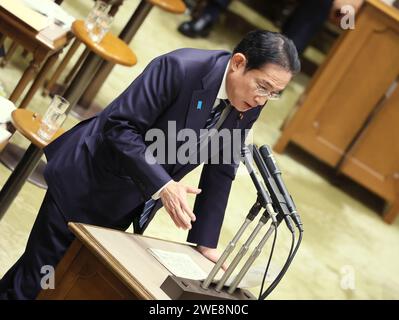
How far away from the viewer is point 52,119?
352 centimetres

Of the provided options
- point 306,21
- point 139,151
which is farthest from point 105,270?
point 306,21

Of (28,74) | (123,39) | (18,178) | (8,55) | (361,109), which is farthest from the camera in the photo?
(361,109)

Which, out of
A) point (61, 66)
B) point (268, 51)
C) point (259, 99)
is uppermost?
point (268, 51)

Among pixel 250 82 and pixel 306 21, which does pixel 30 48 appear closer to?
pixel 250 82

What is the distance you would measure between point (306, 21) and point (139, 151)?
4.85m

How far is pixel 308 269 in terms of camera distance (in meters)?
4.97

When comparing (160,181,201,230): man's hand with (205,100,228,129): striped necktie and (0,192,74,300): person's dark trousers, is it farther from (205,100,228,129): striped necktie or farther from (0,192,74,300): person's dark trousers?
(0,192,74,300): person's dark trousers

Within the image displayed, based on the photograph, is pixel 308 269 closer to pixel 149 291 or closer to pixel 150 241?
pixel 150 241

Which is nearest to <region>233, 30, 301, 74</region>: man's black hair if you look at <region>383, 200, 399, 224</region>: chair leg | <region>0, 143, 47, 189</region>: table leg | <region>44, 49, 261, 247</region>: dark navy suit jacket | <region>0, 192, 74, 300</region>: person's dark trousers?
<region>44, 49, 261, 247</region>: dark navy suit jacket

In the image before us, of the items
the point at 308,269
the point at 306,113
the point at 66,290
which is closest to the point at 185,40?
the point at 306,113

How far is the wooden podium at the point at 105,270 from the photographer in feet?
7.19

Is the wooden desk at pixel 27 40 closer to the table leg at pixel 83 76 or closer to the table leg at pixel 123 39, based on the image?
the table leg at pixel 83 76

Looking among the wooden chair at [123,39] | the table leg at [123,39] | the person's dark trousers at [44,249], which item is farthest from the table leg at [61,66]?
the person's dark trousers at [44,249]

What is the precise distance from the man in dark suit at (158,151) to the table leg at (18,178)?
2.47ft
